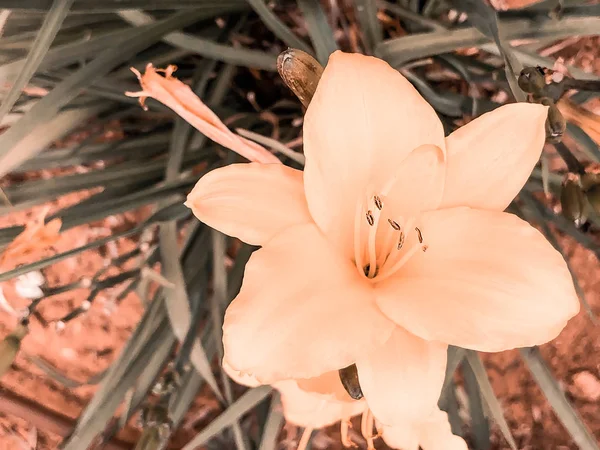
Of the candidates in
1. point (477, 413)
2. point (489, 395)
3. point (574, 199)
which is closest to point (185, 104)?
point (574, 199)

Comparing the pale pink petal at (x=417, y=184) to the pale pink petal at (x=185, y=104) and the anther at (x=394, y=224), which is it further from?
the pale pink petal at (x=185, y=104)

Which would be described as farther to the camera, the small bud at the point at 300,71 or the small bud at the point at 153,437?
the small bud at the point at 153,437

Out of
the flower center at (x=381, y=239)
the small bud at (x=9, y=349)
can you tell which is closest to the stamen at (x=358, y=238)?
the flower center at (x=381, y=239)

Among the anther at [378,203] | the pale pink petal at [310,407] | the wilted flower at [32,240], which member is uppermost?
the wilted flower at [32,240]

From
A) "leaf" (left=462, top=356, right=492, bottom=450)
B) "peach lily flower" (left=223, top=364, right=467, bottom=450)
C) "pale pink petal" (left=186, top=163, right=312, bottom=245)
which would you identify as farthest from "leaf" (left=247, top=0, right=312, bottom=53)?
"leaf" (left=462, top=356, right=492, bottom=450)

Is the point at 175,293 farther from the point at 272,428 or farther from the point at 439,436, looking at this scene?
the point at 439,436

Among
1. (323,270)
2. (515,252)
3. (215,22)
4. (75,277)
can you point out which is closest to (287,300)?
(323,270)

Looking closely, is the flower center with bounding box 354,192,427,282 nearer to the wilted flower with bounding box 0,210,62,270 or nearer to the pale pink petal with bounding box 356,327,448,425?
the pale pink petal with bounding box 356,327,448,425

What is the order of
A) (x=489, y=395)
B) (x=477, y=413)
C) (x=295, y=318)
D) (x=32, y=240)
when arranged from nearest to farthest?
(x=295, y=318) < (x=32, y=240) < (x=489, y=395) < (x=477, y=413)
